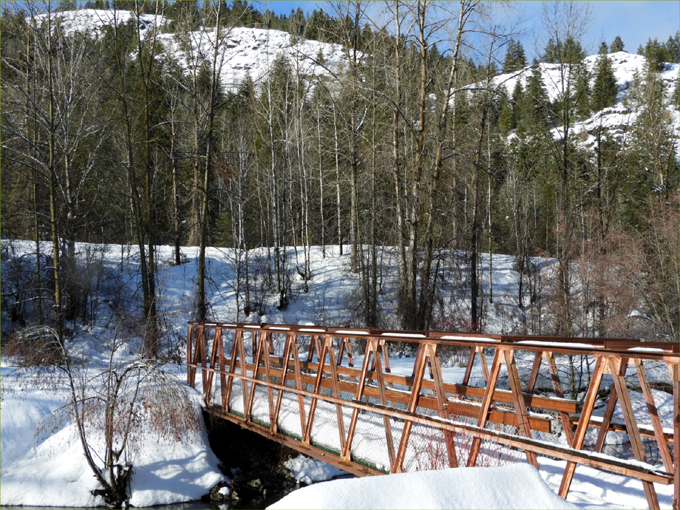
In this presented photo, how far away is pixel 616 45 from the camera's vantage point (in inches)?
4109

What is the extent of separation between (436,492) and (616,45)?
4888 inches

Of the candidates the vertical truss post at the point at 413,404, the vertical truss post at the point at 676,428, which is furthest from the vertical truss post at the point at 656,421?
the vertical truss post at the point at 413,404

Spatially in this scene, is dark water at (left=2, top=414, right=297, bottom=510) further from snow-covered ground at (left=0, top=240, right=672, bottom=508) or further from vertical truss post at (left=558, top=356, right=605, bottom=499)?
vertical truss post at (left=558, top=356, right=605, bottom=499)

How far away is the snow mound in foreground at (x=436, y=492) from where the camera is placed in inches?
94.8

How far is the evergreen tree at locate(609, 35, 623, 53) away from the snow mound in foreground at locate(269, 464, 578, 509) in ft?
398

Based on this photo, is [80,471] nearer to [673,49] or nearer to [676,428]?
[676,428]

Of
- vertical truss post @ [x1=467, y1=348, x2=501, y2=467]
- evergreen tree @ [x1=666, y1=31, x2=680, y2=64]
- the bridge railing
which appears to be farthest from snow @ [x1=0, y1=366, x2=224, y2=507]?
evergreen tree @ [x1=666, y1=31, x2=680, y2=64]

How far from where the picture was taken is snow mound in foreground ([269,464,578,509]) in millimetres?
2408

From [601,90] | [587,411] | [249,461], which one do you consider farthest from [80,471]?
[601,90]

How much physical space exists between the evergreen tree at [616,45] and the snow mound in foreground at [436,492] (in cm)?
12122

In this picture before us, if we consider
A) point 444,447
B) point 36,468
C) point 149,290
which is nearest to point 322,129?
point 149,290

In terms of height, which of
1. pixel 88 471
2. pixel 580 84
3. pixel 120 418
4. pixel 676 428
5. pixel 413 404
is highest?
pixel 580 84

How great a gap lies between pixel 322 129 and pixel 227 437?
22278 mm

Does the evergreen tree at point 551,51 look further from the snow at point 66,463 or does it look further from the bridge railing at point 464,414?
the snow at point 66,463
